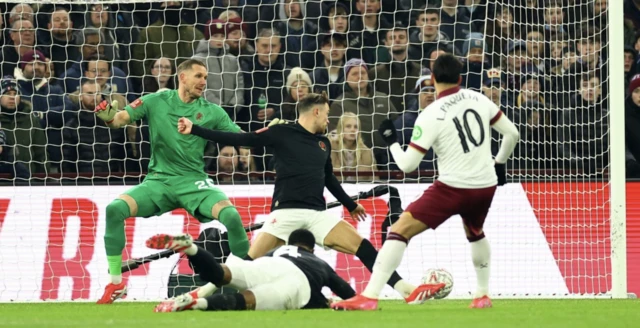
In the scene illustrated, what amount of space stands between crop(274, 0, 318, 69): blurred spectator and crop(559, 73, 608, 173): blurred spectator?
3.22 meters

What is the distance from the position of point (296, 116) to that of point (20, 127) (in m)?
3.13

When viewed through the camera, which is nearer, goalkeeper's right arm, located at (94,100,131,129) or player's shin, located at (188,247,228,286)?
player's shin, located at (188,247,228,286)

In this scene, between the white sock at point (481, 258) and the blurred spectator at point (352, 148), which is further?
the blurred spectator at point (352, 148)

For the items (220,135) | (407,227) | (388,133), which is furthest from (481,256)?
(220,135)

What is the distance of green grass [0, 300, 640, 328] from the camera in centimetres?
759

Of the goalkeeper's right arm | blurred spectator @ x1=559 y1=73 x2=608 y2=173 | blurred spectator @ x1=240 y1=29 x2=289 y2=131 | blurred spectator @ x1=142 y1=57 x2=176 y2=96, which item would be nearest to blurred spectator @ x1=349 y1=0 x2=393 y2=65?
blurred spectator @ x1=240 y1=29 x2=289 y2=131

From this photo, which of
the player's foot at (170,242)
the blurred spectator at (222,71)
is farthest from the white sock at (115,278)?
the blurred spectator at (222,71)

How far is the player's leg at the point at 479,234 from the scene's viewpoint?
891 cm

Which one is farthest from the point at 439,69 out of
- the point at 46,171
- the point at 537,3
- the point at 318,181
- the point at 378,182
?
the point at 46,171

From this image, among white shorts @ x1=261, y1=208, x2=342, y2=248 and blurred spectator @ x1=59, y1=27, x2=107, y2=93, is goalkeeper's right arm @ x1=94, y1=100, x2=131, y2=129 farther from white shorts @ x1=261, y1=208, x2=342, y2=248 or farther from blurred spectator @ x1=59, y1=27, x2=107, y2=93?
blurred spectator @ x1=59, y1=27, x2=107, y2=93

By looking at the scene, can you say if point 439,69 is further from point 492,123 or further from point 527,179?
point 527,179

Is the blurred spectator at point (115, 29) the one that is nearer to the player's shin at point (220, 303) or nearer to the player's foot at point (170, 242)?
the player's shin at point (220, 303)

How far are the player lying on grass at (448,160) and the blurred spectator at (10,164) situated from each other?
6.03m

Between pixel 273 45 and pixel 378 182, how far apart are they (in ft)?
7.94
